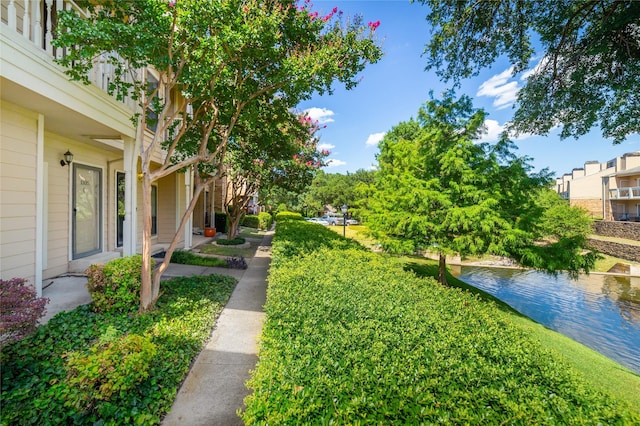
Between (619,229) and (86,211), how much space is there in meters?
34.5

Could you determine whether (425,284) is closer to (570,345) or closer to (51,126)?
(570,345)

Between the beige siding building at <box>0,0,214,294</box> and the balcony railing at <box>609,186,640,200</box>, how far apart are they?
37314 mm

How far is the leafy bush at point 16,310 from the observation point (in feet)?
9.60

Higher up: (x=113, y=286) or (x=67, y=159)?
(x=67, y=159)

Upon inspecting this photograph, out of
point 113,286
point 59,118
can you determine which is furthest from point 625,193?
point 59,118

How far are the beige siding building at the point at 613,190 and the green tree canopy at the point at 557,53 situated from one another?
29.1 metres

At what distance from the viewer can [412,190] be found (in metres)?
7.68

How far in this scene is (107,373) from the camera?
2525 millimetres

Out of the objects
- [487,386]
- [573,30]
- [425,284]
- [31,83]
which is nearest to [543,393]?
[487,386]

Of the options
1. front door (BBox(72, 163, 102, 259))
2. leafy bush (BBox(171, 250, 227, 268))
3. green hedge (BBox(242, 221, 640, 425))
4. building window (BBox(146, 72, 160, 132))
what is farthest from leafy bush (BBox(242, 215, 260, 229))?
green hedge (BBox(242, 221, 640, 425))

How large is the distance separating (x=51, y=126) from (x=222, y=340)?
547 centimetres

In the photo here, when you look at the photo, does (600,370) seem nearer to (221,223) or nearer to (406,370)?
(406,370)

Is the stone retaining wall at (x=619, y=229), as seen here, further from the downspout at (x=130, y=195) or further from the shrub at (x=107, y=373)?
the downspout at (x=130, y=195)

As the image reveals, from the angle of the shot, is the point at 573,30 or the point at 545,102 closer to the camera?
the point at 573,30
